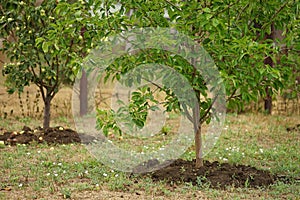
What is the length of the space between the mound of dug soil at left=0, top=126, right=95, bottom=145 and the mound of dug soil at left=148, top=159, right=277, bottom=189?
6.73 feet

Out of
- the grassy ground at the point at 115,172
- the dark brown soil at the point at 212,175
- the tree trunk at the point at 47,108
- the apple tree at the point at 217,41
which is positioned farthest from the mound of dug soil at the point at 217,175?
the tree trunk at the point at 47,108

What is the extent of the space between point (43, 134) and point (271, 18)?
3.67 m

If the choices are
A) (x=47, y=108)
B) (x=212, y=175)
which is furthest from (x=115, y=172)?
(x=47, y=108)

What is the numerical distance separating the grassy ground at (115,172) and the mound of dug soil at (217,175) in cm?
12

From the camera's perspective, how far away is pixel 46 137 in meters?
6.59

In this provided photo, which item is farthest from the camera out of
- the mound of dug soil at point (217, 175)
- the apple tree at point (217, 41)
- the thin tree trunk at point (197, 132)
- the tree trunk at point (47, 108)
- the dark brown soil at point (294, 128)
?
the dark brown soil at point (294, 128)

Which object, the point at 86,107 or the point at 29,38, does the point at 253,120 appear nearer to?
the point at 86,107

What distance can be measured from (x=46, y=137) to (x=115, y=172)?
6.48 ft

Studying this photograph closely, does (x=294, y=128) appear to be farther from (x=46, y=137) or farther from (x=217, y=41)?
(x=217, y=41)

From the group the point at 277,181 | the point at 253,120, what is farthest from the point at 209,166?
the point at 253,120

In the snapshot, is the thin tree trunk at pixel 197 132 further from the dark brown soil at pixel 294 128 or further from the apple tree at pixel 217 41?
the dark brown soil at pixel 294 128

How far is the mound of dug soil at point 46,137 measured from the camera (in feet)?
21.1

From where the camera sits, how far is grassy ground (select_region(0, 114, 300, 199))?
165 inches

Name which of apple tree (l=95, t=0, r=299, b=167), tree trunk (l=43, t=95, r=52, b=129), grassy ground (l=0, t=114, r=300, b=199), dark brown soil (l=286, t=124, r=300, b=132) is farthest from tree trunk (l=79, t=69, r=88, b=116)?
dark brown soil (l=286, t=124, r=300, b=132)
